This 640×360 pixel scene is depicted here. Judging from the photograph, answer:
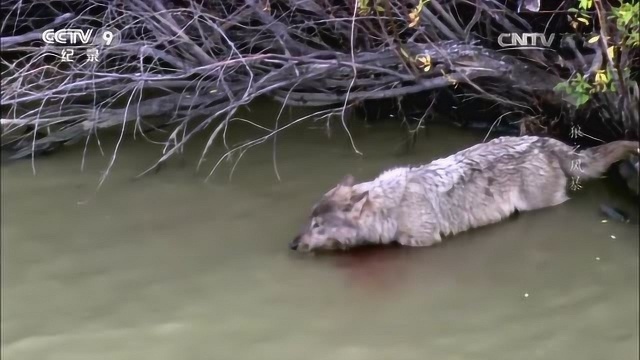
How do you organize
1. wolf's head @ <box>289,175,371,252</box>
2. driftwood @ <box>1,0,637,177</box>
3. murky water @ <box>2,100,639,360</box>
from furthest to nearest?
driftwood @ <box>1,0,637,177</box> < wolf's head @ <box>289,175,371,252</box> < murky water @ <box>2,100,639,360</box>

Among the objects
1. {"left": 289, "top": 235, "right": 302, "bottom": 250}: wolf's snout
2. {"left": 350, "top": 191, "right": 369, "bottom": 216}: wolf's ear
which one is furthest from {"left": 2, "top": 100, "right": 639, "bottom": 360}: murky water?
{"left": 350, "top": 191, "right": 369, "bottom": 216}: wolf's ear

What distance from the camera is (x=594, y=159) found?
4.25 m

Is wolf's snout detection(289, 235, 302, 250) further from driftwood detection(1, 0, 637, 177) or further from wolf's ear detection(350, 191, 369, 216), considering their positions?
driftwood detection(1, 0, 637, 177)

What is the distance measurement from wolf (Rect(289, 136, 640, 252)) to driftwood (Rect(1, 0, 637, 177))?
56cm

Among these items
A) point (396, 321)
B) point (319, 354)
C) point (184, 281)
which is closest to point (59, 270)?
point (184, 281)

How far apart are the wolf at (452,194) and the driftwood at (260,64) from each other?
558mm

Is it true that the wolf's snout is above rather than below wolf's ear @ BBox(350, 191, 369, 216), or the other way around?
below

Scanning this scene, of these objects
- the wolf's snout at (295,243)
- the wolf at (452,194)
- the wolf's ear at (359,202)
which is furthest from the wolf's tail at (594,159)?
the wolf's snout at (295,243)

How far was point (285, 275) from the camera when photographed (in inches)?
141

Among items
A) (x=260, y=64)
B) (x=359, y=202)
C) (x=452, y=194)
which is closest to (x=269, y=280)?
(x=359, y=202)

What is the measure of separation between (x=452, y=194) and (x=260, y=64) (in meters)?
1.93

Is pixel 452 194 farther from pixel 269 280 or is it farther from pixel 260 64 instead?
pixel 260 64

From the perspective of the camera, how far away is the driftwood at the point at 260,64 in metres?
4.73

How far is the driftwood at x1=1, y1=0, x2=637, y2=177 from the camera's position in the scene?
473 centimetres
